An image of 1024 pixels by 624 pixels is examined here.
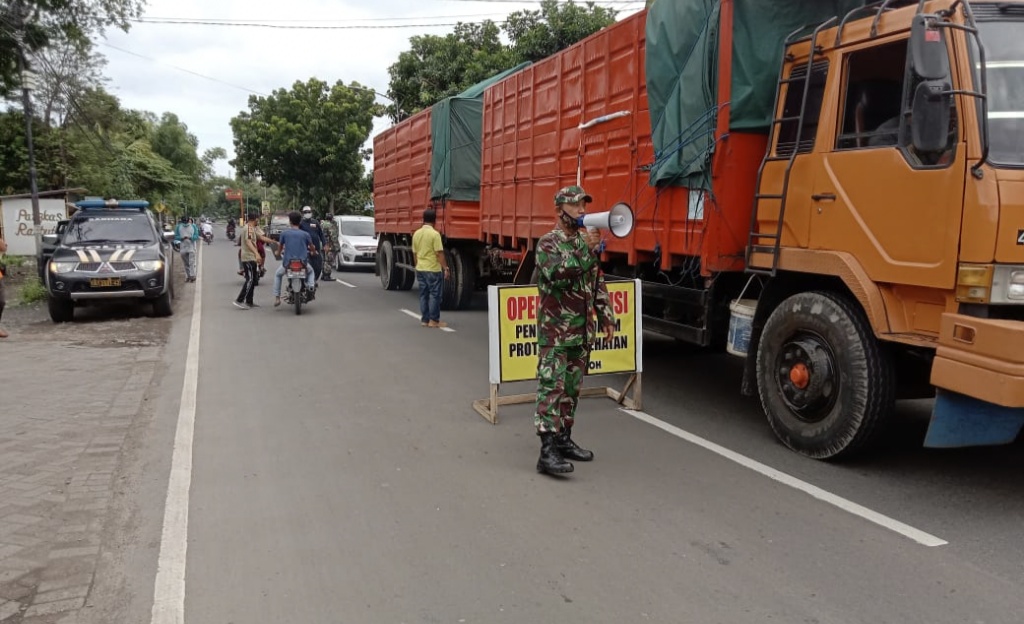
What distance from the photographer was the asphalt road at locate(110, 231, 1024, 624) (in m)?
3.13

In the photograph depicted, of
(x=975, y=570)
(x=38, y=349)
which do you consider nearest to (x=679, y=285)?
(x=975, y=570)

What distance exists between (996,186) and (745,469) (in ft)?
7.01

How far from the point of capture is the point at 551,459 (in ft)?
15.3

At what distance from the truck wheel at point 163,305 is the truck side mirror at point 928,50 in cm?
1078

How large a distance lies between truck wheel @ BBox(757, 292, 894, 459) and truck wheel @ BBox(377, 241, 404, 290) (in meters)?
11.4

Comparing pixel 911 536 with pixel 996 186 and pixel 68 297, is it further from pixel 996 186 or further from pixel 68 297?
pixel 68 297

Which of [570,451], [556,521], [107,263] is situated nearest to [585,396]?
[570,451]

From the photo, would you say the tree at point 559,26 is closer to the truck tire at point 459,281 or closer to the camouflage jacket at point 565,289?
the truck tire at point 459,281

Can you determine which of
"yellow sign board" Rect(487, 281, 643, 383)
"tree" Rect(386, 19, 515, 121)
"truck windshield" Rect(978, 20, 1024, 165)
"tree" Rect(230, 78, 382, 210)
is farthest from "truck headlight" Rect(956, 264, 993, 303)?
"tree" Rect(230, 78, 382, 210)

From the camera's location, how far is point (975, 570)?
134 inches

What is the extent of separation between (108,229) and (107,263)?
4.46 ft

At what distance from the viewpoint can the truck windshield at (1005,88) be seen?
3.91 metres

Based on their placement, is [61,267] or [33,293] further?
[33,293]

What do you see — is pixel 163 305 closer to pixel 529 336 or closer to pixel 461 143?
pixel 461 143
